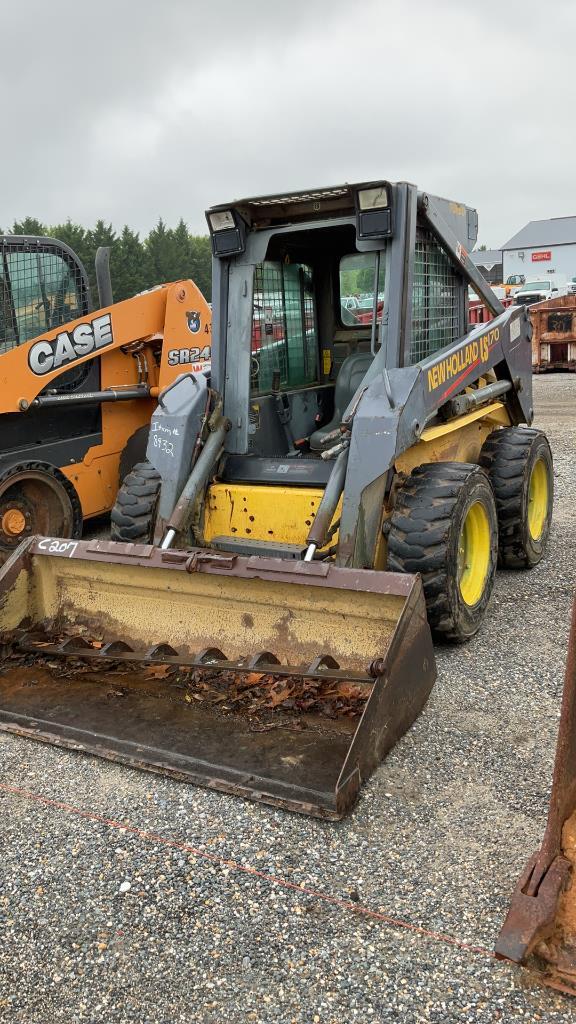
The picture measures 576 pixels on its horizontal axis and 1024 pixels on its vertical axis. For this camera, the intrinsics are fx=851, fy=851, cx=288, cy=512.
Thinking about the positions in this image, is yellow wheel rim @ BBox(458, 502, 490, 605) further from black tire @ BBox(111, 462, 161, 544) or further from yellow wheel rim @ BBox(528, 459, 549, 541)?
black tire @ BBox(111, 462, 161, 544)

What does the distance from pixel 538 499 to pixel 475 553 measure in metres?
1.58

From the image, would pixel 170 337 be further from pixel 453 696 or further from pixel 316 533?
pixel 453 696

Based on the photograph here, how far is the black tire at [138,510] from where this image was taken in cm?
485

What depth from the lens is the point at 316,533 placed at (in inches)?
161

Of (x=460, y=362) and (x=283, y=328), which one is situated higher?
(x=283, y=328)

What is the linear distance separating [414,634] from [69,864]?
5.00ft

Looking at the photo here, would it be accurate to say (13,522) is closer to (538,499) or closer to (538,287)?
(538,499)

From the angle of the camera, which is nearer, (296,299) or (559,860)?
(559,860)

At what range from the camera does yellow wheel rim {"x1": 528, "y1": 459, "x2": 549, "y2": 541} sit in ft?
20.0

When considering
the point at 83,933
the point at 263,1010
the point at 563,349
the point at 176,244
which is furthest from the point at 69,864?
the point at 176,244

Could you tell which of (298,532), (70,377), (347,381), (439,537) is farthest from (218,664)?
(70,377)

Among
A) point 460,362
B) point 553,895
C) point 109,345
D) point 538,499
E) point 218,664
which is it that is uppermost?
point 109,345

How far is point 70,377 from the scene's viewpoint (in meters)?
6.61

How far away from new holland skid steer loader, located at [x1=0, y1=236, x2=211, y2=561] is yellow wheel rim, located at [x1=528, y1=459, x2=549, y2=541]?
308 centimetres
